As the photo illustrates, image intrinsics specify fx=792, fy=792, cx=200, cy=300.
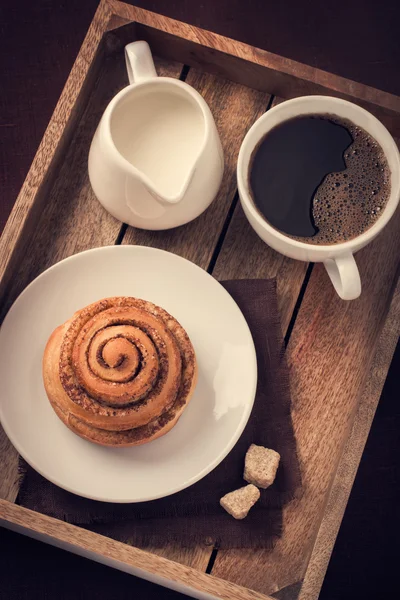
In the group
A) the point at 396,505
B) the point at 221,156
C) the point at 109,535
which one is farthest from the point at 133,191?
the point at 396,505

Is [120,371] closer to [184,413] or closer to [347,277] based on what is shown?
[184,413]

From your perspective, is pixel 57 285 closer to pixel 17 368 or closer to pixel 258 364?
pixel 17 368

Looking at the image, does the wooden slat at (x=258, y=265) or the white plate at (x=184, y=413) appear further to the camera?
the wooden slat at (x=258, y=265)

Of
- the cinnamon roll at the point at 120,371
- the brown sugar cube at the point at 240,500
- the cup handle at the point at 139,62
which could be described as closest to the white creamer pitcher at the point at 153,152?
the cup handle at the point at 139,62

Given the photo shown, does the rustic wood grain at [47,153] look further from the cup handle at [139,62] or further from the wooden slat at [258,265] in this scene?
the wooden slat at [258,265]

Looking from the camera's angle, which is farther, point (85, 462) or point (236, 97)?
point (236, 97)
